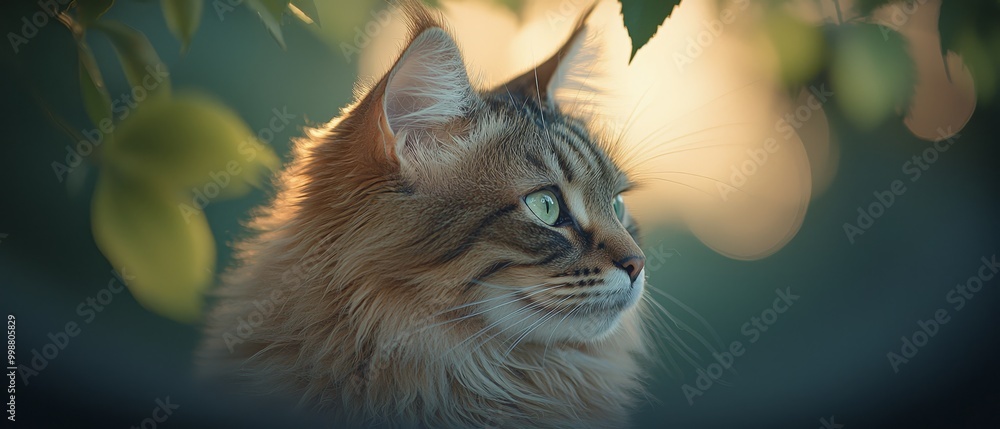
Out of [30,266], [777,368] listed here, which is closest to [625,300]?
[777,368]

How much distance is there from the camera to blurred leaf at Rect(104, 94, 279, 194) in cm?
72

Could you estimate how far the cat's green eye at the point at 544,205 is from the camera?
998mm

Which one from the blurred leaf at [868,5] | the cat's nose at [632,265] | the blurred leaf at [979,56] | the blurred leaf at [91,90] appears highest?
the blurred leaf at [868,5]

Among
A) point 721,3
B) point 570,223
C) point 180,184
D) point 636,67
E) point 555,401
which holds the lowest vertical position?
point 555,401

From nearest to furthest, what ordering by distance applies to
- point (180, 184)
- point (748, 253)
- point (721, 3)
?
1. point (180, 184)
2. point (721, 3)
3. point (748, 253)

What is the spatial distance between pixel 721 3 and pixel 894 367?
2.89 ft

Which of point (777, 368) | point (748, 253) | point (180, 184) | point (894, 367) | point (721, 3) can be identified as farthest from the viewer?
point (748, 253)

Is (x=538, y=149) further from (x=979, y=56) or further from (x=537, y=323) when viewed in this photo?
(x=979, y=56)

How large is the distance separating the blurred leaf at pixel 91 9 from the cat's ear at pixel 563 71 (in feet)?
2.01

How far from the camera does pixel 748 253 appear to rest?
1666 mm

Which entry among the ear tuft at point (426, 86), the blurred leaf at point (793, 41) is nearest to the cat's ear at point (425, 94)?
the ear tuft at point (426, 86)

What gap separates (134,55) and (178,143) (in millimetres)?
131

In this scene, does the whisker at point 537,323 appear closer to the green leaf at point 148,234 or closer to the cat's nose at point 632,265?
the cat's nose at point 632,265

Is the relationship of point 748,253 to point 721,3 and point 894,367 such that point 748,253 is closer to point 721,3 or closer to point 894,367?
point 894,367
